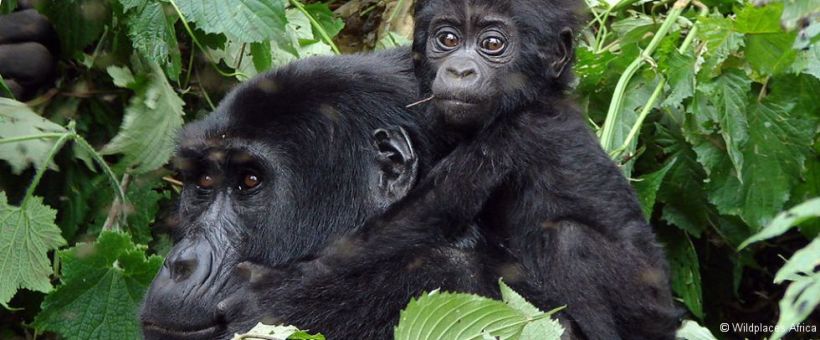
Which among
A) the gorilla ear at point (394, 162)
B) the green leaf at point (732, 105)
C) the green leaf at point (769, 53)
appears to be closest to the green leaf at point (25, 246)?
the gorilla ear at point (394, 162)

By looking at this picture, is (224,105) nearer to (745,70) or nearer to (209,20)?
(209,20)

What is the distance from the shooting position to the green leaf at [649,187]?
4410 millimetres

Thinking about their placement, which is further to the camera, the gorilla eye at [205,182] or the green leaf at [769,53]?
the green leaf at [769,53]

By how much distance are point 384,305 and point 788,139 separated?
1.93 metres

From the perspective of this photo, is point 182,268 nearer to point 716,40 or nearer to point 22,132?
point 22,132

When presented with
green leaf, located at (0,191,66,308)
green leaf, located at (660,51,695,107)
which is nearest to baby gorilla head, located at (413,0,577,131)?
green leaf, located at (660,51,695,107)

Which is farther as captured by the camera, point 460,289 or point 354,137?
point 354,137

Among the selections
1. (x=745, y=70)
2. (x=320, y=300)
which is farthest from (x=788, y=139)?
(x=320, y=300)

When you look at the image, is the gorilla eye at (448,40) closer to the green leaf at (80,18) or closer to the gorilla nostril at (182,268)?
the gorilla nostril at (182,268)

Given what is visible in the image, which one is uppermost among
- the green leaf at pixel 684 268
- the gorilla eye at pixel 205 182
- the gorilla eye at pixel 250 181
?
the gorilla eye at pixel 250 181

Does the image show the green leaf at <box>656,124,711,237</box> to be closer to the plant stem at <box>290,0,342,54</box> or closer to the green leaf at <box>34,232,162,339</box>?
the plant stem at <box>290,0,342,54</box>

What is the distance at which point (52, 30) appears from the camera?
4891 millimetres

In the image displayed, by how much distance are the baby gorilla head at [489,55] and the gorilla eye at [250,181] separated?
21.3 inches

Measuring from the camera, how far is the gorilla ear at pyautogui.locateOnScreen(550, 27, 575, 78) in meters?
3.66
